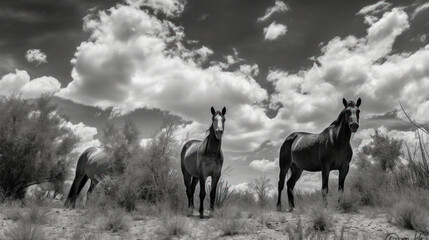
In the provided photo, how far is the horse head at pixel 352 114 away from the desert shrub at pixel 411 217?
2.11m

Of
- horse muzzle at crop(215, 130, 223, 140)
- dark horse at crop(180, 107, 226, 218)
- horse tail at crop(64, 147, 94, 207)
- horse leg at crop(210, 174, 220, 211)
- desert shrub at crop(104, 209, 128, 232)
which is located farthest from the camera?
horse tail at crop(64, 147, 94, 207)

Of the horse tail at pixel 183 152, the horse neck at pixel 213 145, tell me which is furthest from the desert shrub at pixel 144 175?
the horse neck at pixel 213 145

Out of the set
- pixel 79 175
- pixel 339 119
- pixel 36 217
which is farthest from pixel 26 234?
pixel 339 119

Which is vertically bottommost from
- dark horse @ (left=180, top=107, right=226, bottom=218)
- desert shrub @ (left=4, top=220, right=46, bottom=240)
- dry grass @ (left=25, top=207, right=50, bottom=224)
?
desert shrub @ (left=4, top=220, right=46, bottom=240)

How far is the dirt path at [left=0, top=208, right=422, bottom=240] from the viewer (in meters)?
6.50

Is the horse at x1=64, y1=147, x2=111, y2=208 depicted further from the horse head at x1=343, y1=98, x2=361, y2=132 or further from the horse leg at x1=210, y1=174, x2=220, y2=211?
the horse head at x1=343, y1=98, x2=361, y2=132

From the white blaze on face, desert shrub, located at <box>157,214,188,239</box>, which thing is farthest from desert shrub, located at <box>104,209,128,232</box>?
the white blaze on face

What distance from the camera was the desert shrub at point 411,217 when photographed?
6.34 metres

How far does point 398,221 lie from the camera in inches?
263

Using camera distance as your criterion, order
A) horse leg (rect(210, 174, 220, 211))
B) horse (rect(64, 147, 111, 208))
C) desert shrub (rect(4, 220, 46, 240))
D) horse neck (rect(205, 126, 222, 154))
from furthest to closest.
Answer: horse (rect(64, 147, 111, 208)), horse neck (rect(205, 126, 222, 154)), horse leg (rect(210, 174, 220, 211)), desert shrub (rect(4, 220, 46, 240))

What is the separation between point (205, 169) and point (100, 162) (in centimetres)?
446

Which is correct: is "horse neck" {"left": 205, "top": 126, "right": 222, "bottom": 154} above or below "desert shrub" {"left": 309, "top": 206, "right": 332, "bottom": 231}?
above

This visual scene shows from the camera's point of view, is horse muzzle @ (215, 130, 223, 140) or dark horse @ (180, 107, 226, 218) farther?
dark horse @ (180, 107, 226, 218)

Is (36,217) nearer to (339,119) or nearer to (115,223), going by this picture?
(115,223)
